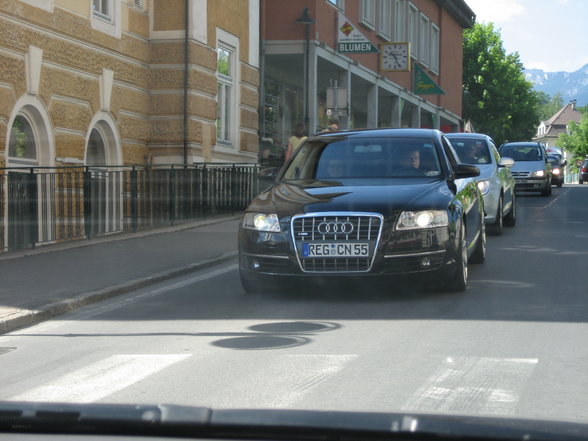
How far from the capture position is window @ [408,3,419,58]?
134 ft

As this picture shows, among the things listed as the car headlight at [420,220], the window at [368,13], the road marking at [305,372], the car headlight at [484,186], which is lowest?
the road marking at [305,372]

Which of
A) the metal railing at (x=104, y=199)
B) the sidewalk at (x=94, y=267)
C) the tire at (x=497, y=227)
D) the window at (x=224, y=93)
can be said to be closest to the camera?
the sidewalk at (x=94, y=267)

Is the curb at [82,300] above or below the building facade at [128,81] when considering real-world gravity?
below

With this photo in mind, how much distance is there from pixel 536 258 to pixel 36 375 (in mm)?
8297

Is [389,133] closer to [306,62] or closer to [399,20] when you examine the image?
[306,62]

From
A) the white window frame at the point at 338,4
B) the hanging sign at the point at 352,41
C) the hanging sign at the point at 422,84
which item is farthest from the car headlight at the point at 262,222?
the hanging sign at the point at 422,84

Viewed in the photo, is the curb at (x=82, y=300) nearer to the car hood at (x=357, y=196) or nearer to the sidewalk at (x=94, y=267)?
the sidewalk at (x=94, y=267)

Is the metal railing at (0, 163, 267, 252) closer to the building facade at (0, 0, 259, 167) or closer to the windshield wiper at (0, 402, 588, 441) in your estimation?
the building facade at (0, 0, 259, 167)

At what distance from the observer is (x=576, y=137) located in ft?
429

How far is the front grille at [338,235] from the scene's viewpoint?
9297 mm

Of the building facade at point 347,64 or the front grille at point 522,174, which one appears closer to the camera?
the building facade at point 347,64

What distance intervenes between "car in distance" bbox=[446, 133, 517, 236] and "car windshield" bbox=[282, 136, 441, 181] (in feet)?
17.1

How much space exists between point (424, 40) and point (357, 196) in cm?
3569

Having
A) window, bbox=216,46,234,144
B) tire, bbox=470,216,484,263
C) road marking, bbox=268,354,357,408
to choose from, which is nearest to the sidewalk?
road marking, bbox=268,354,357,408
